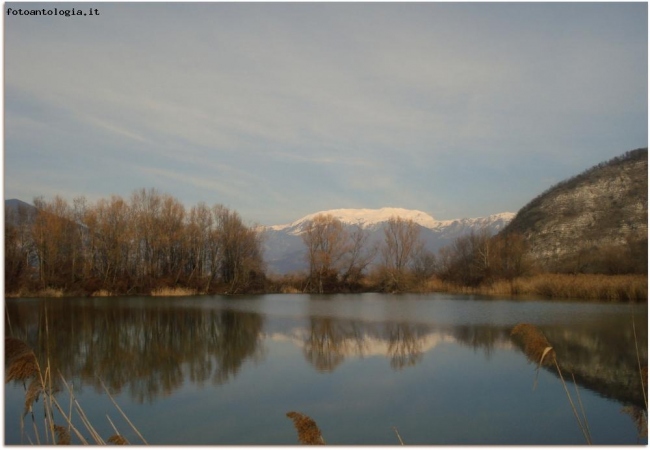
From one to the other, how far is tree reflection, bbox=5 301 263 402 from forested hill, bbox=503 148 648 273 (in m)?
25.7

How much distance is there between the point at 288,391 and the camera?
7488 mm

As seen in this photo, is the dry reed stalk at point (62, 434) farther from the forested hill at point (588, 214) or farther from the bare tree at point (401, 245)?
the bare tree at point (401, 245)

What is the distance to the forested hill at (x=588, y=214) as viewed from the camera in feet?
127

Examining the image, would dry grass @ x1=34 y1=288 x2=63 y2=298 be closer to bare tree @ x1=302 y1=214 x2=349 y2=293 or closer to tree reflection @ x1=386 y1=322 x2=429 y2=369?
bare tree @ x1=302 y1=214 x2=349 y2=293

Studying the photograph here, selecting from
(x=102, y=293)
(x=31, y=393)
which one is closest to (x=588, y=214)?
(x=102, y=293)

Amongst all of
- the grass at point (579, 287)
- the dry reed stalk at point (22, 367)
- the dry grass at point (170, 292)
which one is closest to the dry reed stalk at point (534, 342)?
the dry reed stalk at point (22, 367)

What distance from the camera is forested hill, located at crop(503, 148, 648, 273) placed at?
38781 mm

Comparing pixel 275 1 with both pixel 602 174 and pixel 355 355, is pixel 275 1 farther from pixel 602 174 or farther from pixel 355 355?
pixel 602 174

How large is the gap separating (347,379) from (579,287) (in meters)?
17.6

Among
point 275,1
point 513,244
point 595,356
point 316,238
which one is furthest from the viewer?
point 316,238

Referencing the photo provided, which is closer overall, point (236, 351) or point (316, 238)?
point (236, 351)

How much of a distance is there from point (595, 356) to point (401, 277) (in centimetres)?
2927

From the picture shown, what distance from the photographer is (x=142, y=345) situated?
11.6 metres

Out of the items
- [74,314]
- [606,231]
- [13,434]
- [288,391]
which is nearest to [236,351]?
[288,391]
